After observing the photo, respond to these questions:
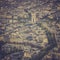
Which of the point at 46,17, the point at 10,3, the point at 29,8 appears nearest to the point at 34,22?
the point at 46,17

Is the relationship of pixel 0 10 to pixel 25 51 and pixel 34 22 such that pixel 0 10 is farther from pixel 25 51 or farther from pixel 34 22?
pixel 25 51

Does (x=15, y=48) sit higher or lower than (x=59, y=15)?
lower

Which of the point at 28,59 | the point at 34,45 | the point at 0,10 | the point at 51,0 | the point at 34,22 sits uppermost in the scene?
the point at 51,0

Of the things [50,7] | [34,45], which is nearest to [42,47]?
[34,45]

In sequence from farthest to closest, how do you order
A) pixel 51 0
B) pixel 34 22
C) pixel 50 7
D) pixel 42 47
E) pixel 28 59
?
1. pixel 51 0
2. pixel 50 7
3. pixel 34 22
4. pixel 42 47
5. pixel 28 59

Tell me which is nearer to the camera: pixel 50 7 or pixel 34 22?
pixel 34 22

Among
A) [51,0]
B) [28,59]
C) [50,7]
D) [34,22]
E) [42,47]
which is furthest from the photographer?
[51,0]

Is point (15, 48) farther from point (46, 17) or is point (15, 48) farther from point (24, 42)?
point (46, 17)
